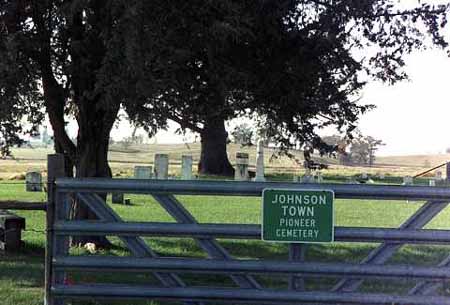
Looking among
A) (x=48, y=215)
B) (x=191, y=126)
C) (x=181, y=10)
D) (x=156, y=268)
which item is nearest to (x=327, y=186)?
(x=156, y=268)

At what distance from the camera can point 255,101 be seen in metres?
9.95

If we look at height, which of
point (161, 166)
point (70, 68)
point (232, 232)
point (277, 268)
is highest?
point (70, 68)

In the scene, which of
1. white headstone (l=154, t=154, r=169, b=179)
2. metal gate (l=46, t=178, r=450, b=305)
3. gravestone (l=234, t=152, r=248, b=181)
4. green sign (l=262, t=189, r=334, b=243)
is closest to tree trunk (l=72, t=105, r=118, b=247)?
metal gate (l=46, t=178, r=450, b=305)

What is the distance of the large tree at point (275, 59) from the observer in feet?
25.5

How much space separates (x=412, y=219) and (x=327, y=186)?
2.48 feet

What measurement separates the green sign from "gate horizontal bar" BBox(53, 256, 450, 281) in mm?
254

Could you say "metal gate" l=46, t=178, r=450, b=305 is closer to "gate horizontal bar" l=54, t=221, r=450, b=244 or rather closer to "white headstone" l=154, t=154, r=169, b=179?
"gate horizontal bar" l=54, t=221, r=450, b=244

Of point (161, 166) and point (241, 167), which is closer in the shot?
point (161, 166)

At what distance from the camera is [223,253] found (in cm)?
557

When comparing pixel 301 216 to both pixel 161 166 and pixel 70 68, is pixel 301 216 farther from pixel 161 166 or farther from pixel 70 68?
pixel 161 166

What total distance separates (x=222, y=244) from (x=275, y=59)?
496 centimetres

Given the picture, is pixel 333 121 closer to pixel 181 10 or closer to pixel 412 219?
pixel 181 10

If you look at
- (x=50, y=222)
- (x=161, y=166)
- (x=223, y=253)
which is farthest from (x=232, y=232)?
(x=161, y=166)

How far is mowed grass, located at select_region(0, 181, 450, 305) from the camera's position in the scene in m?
8.42
